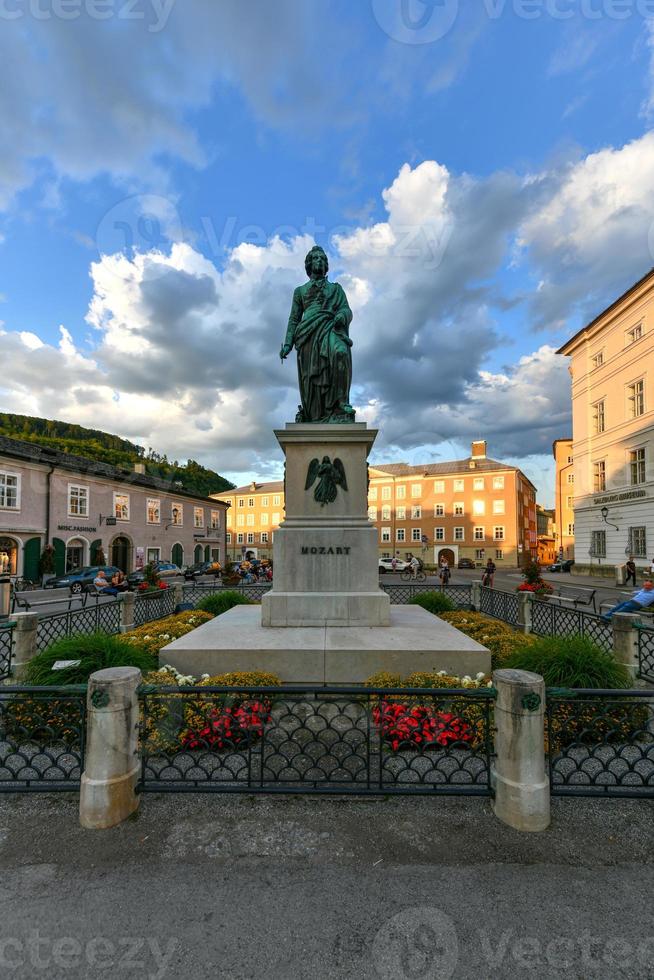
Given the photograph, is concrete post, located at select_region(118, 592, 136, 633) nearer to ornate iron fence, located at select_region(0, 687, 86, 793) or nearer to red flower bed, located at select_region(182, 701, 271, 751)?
ornate iron fence, located at select_region(0, 687, 86, 793)

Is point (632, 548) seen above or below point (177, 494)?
below

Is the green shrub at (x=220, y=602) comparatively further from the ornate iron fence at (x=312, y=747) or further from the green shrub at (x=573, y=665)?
the green shrub at (x=573, y=665)

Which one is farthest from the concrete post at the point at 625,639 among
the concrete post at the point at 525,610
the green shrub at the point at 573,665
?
the concrete post at the point at 525,610

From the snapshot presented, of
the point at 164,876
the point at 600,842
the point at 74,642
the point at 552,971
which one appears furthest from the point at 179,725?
the point at 600,842

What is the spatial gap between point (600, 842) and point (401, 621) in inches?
213

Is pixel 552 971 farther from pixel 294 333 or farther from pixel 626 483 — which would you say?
pixel 626 483

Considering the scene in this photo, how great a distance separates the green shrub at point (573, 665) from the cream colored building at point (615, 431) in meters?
29.9

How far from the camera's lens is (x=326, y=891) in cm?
295

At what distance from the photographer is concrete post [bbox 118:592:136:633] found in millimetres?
11430

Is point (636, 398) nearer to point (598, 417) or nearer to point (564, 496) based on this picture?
point (598, 417)

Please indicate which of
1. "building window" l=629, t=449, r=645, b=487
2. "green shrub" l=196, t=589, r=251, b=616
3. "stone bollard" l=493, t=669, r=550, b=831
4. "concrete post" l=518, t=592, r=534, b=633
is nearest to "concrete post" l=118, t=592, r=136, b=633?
"green shrub" l=196, t=589, r=251, b=616

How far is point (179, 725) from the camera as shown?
459cm

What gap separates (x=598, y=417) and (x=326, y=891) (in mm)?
41933

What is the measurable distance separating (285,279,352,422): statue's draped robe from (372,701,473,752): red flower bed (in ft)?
18.9
